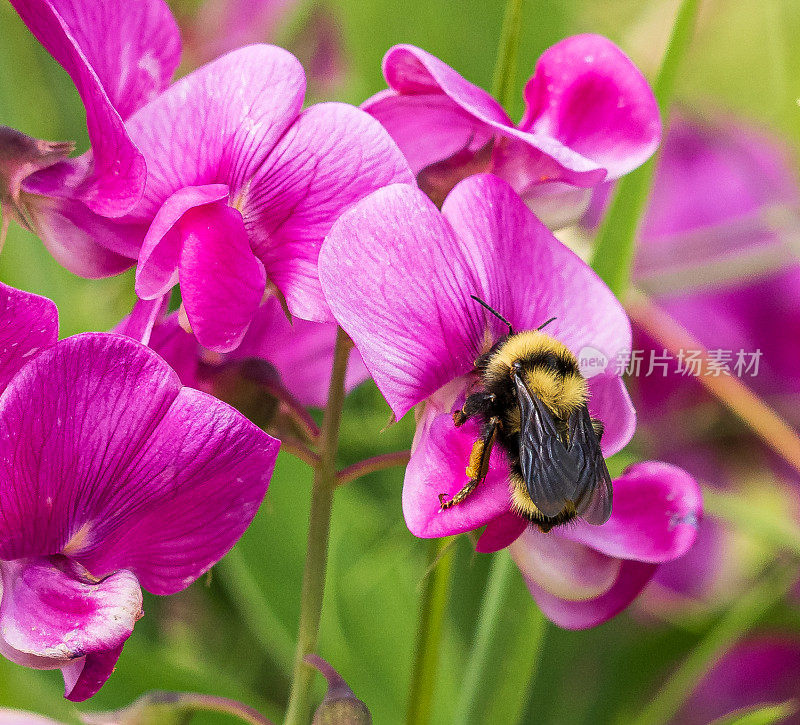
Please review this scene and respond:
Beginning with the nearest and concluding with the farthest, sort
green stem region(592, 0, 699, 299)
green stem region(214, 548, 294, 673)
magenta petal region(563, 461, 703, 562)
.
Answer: magenta petal region(563, 461, 703, 562)
green stem region(592, 0, 699, 299)
green stem region(214, 548, 294, 673)

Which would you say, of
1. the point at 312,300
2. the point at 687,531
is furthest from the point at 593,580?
the point at 312,300

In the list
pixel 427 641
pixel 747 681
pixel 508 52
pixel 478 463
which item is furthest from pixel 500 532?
pixel 747 681

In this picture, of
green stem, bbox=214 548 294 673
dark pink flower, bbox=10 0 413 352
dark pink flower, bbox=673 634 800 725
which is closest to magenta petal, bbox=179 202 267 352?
dark pink flower, bbox=10 0 413 352

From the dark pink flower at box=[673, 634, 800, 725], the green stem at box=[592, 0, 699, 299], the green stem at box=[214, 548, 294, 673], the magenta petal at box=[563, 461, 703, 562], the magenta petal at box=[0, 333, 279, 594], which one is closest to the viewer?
the magenta petal at box=[0, 333, 279, 594]

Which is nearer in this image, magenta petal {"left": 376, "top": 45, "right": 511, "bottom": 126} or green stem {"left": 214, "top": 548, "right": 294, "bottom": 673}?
magenta petal {"left": 376, "top": 45, "right": 511, "bottom": 126}

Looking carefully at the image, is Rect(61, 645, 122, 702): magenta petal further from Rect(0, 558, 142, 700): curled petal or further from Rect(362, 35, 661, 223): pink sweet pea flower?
Rect(362, 35, 661, 223): pink sweet pea flower

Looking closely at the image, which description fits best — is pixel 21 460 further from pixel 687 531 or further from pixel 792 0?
pixel 792 0

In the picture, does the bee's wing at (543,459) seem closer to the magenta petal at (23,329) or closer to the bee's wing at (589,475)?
the bee's wing at (589,475)

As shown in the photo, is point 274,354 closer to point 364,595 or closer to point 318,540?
point 318,540
